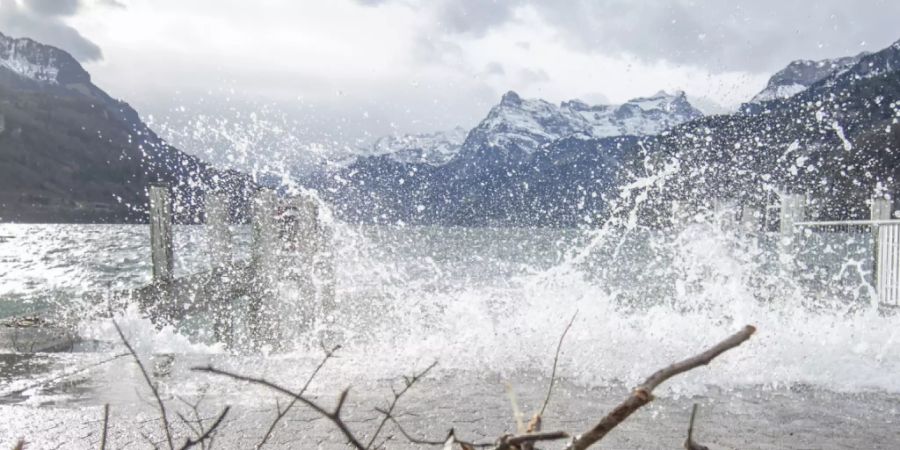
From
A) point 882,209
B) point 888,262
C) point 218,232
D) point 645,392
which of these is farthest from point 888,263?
point 645,392

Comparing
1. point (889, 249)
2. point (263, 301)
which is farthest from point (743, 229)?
point (263, 301)

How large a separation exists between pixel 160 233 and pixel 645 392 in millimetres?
12415

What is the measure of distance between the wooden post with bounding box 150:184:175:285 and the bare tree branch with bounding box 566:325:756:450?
12109 millimetres

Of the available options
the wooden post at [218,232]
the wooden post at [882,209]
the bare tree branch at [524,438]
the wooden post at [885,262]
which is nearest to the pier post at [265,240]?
the wooden post at [218,232]

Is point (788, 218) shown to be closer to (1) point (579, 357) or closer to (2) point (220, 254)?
(1) point (579, 357)

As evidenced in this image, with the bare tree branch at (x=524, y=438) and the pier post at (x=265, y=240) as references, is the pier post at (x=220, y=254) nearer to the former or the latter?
the pier post at (x=265, y=240)

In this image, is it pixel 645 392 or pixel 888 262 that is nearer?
pixel 645 392

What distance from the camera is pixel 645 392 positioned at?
62 centimetres

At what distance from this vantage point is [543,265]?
41.4 meters

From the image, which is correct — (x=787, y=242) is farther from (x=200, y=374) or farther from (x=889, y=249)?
(x=200, y=374)

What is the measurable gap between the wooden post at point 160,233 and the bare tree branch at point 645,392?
12.1m

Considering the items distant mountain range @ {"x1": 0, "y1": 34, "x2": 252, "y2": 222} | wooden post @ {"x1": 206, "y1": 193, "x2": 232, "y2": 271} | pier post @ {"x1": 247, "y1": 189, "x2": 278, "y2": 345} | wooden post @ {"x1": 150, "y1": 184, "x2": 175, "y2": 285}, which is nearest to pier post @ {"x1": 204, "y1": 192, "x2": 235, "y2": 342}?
wooden post @ {"x1": 206, "y1": 193, "x2": 232, "y2": 271}

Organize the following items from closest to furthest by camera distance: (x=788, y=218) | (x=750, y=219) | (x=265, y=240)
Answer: (x=265, y=240)
(x=750, y=219)
(x=788, y=218)

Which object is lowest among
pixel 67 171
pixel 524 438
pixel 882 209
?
pixel 524 438
